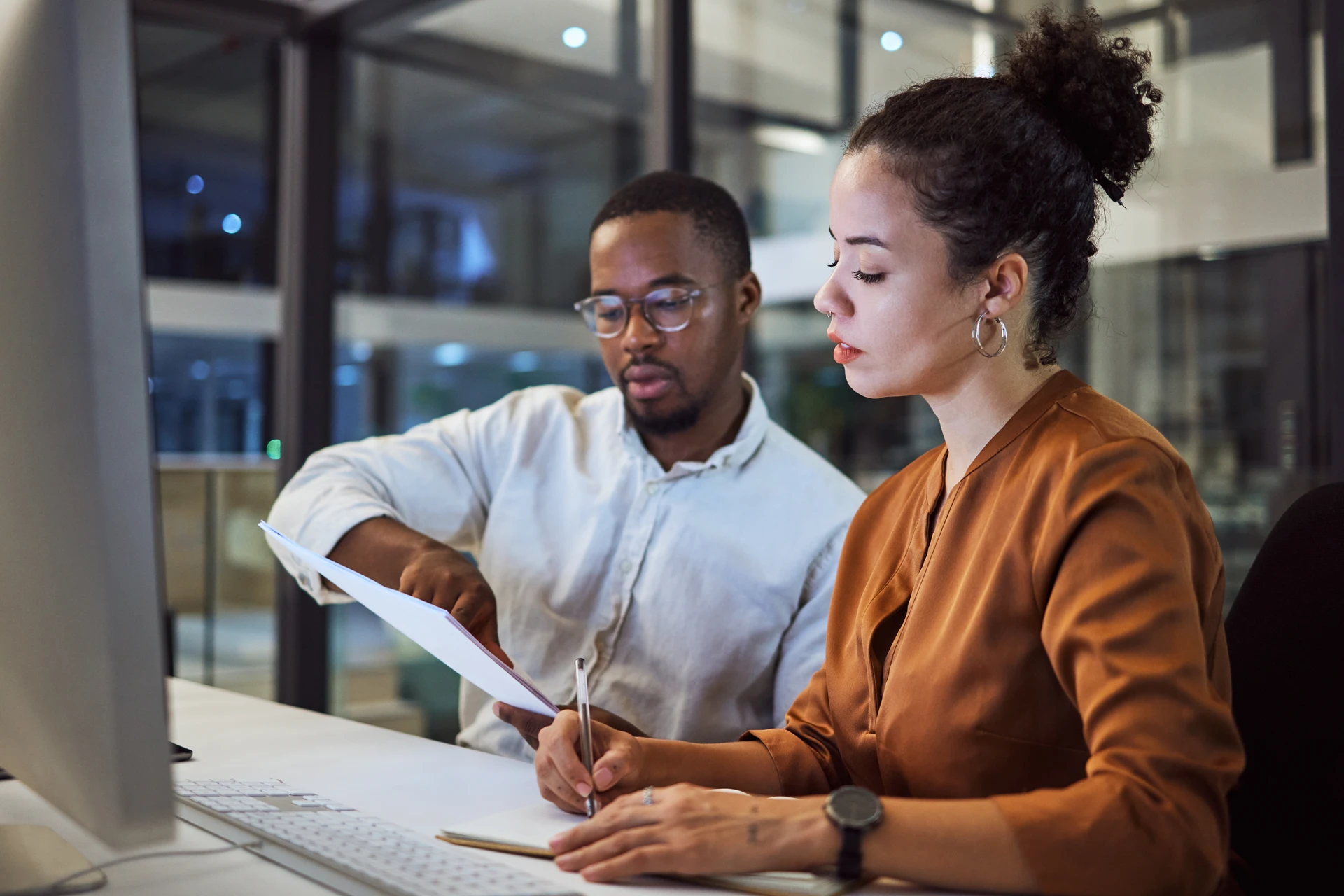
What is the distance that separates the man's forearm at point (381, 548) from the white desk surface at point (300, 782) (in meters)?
0.20

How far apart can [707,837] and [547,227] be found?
2772 millimetres

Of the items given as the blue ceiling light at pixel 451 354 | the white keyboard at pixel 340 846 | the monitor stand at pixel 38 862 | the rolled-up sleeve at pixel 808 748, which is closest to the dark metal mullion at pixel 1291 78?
the rolled-up sleeve at pixel 808 748

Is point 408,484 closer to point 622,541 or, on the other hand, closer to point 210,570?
point 622,541

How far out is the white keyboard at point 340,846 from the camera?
2.76ft

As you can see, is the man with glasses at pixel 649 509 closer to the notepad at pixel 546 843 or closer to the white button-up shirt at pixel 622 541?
the white button-up shirt at pixel 622 541

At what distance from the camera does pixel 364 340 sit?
11.1 feet

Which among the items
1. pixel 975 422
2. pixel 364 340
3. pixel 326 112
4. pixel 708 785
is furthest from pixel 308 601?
pixel 975 422

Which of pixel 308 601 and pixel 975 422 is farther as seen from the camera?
pixel 308 601

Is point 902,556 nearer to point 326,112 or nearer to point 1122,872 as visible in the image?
point 1122,872

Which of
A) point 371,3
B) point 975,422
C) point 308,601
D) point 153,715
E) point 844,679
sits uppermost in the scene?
point 371,3

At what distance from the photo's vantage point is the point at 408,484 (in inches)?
71.2

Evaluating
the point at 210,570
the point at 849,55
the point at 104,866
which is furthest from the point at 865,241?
the point at 210,570

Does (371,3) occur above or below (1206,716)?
above

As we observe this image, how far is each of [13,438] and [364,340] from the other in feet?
8.81
